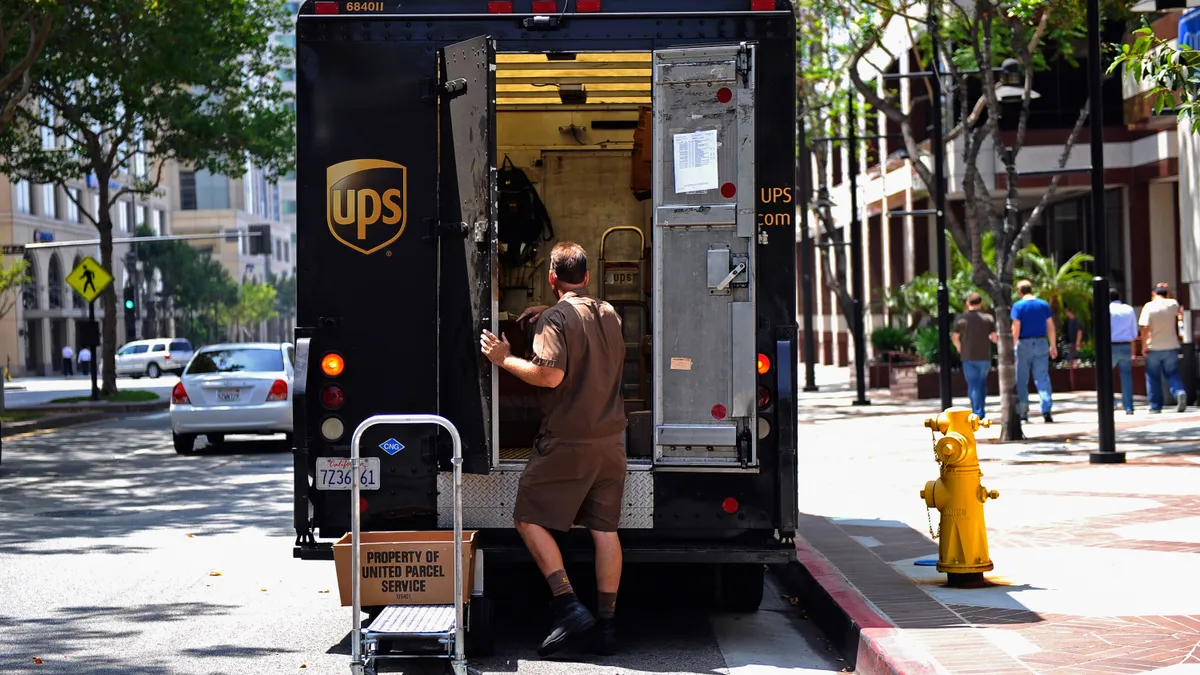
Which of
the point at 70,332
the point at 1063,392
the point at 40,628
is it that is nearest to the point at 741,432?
the point at 40,628

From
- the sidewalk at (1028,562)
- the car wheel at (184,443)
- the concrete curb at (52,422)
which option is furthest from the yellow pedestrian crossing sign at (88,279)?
the sidewalk at (1028,562)

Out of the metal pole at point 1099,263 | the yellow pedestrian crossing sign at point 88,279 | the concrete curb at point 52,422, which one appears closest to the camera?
the metal pole at point 1099,263

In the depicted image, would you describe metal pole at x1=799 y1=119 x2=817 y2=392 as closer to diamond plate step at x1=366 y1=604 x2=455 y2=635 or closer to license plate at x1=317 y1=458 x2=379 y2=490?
license plate at x1=317 y1=458 x2=379 y2=490

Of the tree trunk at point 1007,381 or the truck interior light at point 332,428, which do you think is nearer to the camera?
the truck interior light at point 332,428

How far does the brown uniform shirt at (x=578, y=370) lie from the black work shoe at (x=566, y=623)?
31.7 inches

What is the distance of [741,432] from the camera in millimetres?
7738

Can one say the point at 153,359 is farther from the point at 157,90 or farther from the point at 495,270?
the point at 495,270

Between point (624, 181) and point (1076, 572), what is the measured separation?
4368 millimetres

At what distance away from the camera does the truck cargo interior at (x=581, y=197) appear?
33.7 feet

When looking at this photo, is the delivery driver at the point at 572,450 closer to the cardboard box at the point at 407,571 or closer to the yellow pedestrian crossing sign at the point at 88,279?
the cardboard box at the point at 407,571

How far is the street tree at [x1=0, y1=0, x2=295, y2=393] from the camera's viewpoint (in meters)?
26.8

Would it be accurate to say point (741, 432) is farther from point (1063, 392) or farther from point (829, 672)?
point (1063, 392)

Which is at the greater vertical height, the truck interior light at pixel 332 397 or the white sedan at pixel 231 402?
the truck interior light at pixel 332 397

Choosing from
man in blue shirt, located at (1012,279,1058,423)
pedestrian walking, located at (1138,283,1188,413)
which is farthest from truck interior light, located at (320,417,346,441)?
pedestrian walking, located at (1138,283,1188,413)
